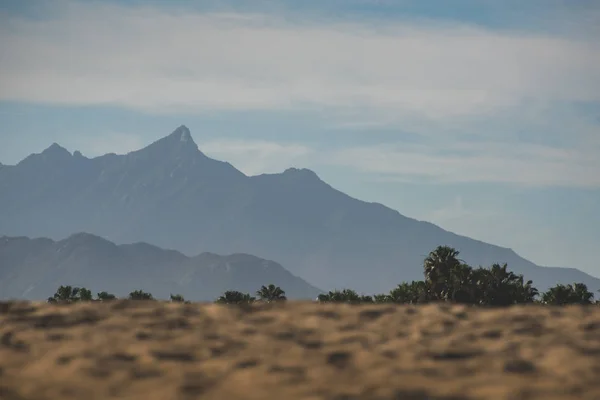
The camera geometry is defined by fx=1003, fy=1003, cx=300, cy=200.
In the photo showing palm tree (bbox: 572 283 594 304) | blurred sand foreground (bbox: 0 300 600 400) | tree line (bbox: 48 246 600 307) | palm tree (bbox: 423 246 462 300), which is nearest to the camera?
blurred sand foreground (bbox: 0 300 600 400)

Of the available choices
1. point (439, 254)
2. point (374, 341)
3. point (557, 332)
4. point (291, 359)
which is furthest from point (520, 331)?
point (439, 254)

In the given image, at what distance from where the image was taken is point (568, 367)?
11977mm

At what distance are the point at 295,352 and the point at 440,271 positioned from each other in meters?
77.4

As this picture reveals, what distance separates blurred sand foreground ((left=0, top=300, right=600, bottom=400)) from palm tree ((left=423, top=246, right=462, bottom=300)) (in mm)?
71380

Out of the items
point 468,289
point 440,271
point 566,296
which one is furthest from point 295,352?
point 566,296

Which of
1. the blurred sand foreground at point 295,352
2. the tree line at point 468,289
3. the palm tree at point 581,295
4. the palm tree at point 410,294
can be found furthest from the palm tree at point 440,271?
the blurred sand foreground at point 295,352

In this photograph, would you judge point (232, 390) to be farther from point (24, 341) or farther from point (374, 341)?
point (24, 341)

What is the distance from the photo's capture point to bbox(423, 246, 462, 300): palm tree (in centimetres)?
8744

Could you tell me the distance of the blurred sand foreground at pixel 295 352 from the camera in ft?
36.8

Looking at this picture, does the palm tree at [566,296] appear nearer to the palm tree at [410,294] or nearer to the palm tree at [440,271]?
the palm tree at [440,271]

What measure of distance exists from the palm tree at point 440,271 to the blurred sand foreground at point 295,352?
71.4 metres

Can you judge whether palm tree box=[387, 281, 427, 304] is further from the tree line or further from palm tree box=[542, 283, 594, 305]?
palm tree box=[542, 283, 594, 305]

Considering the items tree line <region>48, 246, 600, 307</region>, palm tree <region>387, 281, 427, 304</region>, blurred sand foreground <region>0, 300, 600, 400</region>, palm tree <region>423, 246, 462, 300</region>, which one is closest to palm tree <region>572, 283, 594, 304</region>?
tree line <region>48, 246, 600, 307</region>

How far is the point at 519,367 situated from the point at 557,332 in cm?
239
